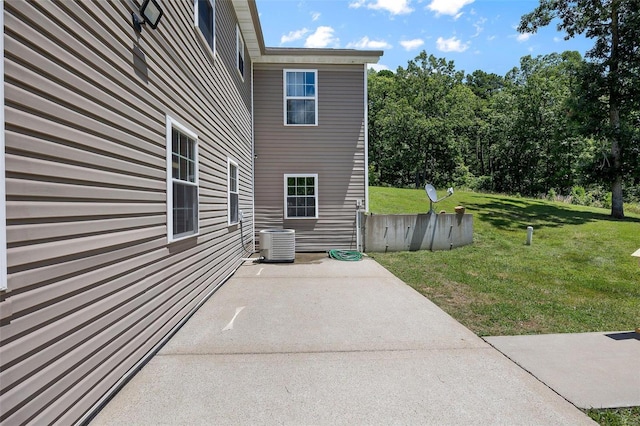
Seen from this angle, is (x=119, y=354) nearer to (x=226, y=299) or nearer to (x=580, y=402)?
(x=226, y=299)

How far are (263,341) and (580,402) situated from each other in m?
2.70

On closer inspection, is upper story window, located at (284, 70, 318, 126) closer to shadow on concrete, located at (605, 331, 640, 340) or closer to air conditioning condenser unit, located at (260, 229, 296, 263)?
air conditioning condenser unit, located at (260, 229, 296, 263)

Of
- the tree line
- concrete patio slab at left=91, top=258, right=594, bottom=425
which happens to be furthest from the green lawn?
the tree line

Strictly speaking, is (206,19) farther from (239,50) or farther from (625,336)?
(625,336)

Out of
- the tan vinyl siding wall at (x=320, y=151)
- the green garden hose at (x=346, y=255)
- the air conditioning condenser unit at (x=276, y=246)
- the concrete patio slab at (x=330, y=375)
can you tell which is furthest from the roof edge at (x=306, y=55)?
the concrete patio slab at (x=330, y=375)

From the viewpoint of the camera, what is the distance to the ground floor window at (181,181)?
138 inches

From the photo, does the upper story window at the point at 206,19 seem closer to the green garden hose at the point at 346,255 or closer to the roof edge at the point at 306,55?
the roof edge at the point at 306,55

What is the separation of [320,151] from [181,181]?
5.89 m

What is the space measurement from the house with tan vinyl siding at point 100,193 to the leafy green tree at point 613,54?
641 inches

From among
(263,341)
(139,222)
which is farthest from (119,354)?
(263,341)

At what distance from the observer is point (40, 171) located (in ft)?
5.83

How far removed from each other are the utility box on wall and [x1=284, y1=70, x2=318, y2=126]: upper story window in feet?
11.2

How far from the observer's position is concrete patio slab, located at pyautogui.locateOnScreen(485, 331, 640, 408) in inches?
94.5

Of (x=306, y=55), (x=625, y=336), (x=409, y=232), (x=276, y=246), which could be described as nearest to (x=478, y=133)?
(x=409, y=232)
